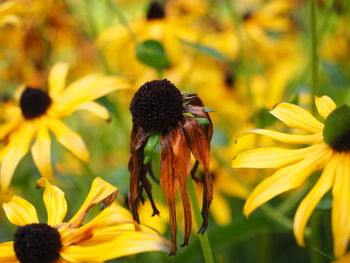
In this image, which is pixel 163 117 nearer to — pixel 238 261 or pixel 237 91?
pixel 238 261

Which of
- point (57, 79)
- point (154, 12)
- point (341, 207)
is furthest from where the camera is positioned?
point (154, 12)

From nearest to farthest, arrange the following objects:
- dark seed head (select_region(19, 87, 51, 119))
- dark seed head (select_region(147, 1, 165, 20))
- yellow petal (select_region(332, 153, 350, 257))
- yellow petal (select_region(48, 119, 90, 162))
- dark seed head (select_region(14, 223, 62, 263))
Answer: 1. yellow petal (select_region(332, 153, 350, 257))
2. dark seed head (select_region(14, 223, 62, 263))
3. yellow petal (select_region(48, 119, 90, 162))
4. dark seed head (select_region(19, 87, 51, 119))
5. dark seed head (select_region(147, 1, 165, 20))

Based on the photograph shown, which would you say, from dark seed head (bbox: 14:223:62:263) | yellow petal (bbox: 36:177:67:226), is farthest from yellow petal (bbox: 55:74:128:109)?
dark seed head (bbox: 14:223:62:263)

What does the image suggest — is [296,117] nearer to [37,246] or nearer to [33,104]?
[37,246]

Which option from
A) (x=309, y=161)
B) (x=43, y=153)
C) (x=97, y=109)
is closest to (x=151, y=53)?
(x=97, y=109)

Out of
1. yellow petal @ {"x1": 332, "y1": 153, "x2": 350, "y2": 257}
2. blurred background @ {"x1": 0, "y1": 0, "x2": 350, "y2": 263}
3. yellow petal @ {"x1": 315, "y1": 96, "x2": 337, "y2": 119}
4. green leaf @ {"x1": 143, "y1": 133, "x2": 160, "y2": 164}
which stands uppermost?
yellow petal @ {"x1": 315, "y1": 96, "x2": 337, "y2": 119}

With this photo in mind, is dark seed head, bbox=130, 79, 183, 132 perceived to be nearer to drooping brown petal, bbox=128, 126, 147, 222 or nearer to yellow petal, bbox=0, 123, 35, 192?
drooping brown petal, bbox=128, 126, 147, 222

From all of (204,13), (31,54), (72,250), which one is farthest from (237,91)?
(72,250)
